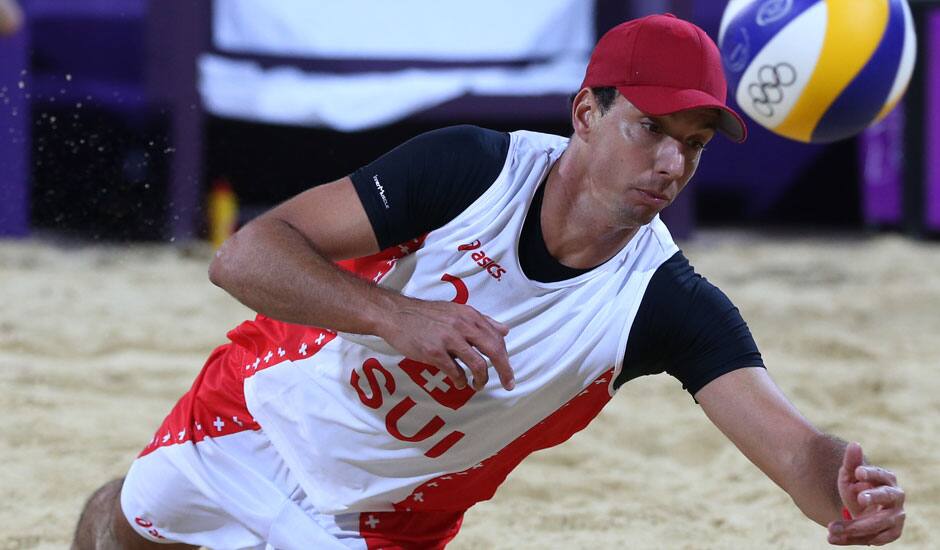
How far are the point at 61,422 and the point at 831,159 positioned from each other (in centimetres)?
823

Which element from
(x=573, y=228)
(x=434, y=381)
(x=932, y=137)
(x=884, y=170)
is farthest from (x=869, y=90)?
(x=884, y=170)

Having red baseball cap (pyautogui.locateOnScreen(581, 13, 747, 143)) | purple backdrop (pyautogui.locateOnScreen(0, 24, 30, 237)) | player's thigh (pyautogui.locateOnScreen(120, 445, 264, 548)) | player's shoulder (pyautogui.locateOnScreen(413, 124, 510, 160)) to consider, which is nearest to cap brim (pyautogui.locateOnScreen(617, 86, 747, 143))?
red baseball cap (pyautogui.locateOnScreen(581, 13, 747, 143))

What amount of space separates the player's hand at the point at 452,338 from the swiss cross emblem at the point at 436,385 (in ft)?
0.91

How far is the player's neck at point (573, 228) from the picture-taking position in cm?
220

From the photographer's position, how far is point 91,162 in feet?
26.9

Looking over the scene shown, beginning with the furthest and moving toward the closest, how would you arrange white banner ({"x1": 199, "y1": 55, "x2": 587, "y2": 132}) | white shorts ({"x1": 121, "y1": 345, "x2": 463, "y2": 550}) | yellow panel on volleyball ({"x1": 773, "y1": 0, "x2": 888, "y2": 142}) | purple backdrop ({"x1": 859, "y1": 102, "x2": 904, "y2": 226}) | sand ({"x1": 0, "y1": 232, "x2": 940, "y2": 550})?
purple backdrop ({"x1": 859, "y1": 102, "x2": 904, "y2": 226}), white banner ({"x1": 199, "y1": 55, "x2": 587, "y2": 132}), yellow panel on volleyball ({"x1": 773, "y1": 0, "x2": 888, "y2": 142}), sand ({"x1": 0, "y1": 232, "x2": 940, "y2": 550}), white shorts ({"x1": 121, "y1": 345, "x2": 463, "y2": 550})

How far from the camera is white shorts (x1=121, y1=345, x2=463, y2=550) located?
2398 millimetres

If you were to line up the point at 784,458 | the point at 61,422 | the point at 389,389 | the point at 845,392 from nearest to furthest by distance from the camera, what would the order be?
1. the point at 784,458
2. the point at 389,389
3. the point at 61,422
4. the point at 845,392

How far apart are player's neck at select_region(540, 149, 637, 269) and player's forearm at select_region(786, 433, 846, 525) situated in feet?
1.63

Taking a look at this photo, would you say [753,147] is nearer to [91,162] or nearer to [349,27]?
[349,27]

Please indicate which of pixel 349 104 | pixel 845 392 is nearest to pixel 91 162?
pixel 349 104

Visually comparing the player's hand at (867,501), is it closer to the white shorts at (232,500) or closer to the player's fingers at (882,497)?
the player's fingers at (882,497)

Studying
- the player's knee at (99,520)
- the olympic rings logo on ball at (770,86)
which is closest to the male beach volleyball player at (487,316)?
the player's knee at (99,520)

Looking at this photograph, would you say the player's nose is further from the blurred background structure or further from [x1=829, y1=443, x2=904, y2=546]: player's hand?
the blurred background structure
